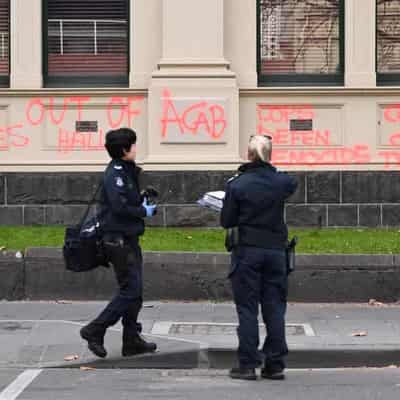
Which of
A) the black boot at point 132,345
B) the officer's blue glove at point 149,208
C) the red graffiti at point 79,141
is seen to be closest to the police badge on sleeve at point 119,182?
the officer's blue glove at point 149,208

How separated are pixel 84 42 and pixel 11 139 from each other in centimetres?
178

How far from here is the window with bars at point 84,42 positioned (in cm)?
1608

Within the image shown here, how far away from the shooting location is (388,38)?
1622 cm

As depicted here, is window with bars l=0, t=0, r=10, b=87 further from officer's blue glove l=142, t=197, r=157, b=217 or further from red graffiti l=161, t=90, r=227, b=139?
officer's blue glove l=142, t=197, r=157, b=217

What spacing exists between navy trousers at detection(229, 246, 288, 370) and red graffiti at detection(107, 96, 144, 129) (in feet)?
24.8

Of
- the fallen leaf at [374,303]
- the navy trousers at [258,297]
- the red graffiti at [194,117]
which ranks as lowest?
the fallen leaf at [374,303]

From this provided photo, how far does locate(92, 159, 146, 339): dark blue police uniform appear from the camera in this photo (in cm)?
898

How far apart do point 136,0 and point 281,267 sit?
8205 millimetres

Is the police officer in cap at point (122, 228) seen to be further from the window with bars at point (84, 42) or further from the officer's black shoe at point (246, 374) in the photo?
the window with bars at point (84, 42)

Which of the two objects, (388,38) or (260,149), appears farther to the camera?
(388,38)

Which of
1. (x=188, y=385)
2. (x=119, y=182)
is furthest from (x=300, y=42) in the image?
(x=188, y=385)

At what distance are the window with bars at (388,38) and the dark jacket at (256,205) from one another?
8.13 metres

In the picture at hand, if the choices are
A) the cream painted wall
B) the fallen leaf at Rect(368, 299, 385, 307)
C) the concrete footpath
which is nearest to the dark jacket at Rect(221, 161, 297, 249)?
the concrete footpath

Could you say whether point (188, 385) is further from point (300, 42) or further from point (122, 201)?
point (300, 42)
